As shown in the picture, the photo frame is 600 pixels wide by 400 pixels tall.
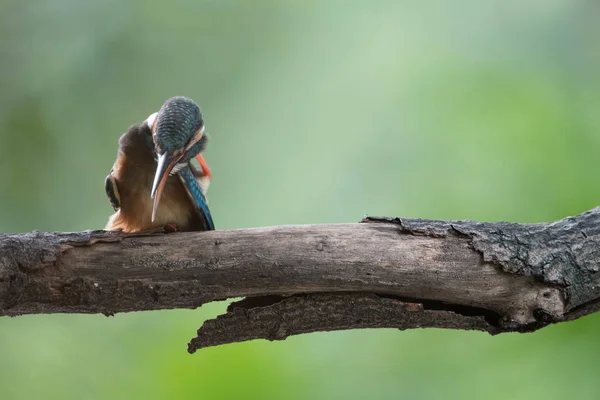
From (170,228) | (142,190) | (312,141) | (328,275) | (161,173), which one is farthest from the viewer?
(312,141)

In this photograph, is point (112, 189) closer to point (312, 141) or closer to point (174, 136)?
point (174, 136)

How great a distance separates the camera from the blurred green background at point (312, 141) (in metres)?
3.26

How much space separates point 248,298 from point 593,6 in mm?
2727

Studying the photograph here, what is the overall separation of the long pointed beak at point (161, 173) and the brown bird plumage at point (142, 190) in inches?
5.5

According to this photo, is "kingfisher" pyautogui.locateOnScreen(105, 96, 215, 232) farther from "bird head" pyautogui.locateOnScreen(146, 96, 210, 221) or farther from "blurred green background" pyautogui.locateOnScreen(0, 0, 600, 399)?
"blurred green background" pyautogui.locateOnScreen(0, 0, 600, 399)

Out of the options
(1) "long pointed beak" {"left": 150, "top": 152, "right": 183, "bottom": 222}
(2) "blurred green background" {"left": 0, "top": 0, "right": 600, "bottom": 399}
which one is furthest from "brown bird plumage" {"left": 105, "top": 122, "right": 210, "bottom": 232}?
(2) "blurred green background" {"left": 0, "top": 0, "right": 600, "bottom": 399}

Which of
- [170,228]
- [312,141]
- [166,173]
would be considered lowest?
[170,228]

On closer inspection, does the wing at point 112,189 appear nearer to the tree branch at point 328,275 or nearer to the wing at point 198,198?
the wing at point 198,198

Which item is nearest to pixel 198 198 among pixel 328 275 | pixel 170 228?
pixel 170 228

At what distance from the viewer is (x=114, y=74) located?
150 inches

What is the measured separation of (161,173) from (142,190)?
31 cm

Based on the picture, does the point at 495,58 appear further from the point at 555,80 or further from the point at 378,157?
the point at 378,157

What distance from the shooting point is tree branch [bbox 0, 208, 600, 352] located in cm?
201

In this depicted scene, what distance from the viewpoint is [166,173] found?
2.31 m
